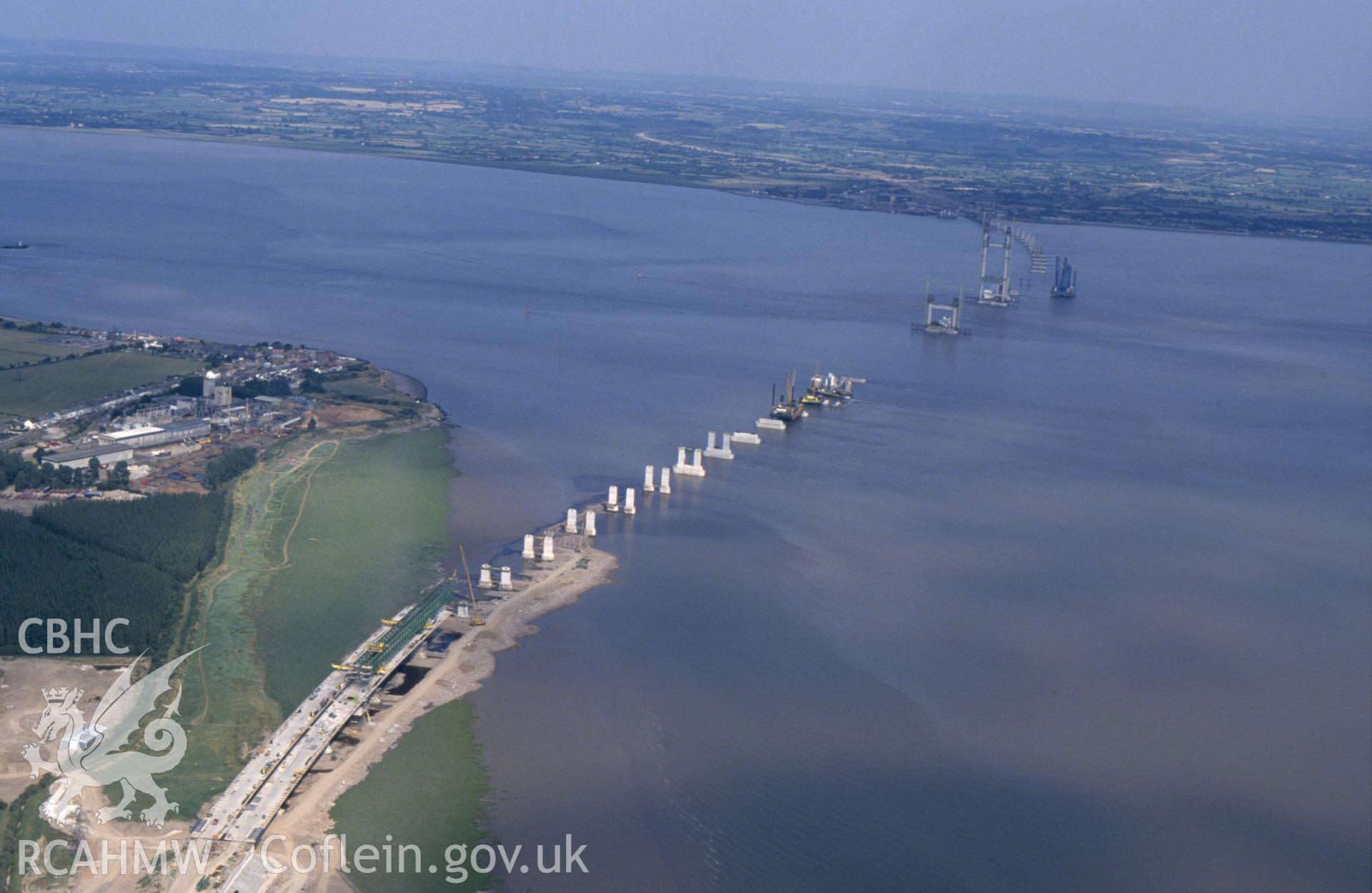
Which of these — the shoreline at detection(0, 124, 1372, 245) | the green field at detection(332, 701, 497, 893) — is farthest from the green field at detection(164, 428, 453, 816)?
the shoreline at detection(0, 124, 1372, 245)

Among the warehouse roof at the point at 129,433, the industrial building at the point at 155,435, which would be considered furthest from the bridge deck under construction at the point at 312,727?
the warehouse roof at the point at 129,433

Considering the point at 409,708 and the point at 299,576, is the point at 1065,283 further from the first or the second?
the point at 409,708

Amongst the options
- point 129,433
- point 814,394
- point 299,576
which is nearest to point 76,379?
point 129,433

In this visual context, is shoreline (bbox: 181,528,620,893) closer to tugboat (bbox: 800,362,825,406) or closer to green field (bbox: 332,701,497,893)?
green field (bbox: 332,701,497,893)

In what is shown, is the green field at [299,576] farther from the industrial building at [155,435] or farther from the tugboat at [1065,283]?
the tugboat at [1065,283]

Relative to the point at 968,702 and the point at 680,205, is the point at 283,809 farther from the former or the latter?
the point at 680,205
